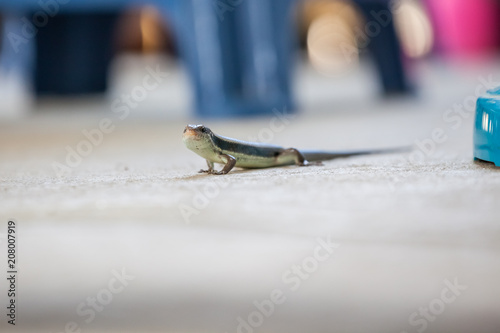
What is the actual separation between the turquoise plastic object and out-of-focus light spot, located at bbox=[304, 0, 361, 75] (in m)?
14.3

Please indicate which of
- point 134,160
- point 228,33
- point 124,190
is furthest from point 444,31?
point 124,190

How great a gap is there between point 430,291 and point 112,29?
8.66 meters

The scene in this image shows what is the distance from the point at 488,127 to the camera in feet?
7.34

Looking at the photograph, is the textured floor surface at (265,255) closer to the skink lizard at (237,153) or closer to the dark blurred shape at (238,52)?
the skink lizard at (237,153)

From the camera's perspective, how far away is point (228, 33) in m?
6.02

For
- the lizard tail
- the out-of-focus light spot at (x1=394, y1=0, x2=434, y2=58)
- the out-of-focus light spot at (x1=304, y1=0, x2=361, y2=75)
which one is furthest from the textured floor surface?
the out-of-focus light spot at (x1=304, y1=0, x2=361, y2=75)

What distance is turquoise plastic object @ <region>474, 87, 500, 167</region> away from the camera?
Result: 7.20 ft

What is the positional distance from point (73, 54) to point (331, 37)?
410 inches

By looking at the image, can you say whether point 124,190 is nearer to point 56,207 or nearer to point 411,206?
point 56,207

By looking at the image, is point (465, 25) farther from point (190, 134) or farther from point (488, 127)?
point (190, 134)

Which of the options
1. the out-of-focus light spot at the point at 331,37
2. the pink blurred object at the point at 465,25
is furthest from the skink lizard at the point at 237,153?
the out-of-focus light spot at the point at 331,37

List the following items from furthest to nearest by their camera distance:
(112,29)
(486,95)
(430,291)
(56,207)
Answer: (112,29), (486,95), (56,207), (430,291)

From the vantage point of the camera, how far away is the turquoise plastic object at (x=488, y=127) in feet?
7.20

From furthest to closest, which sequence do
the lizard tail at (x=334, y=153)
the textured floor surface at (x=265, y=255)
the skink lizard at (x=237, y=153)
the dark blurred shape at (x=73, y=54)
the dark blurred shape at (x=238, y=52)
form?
the dark blurred shape at (x=73, y=54) < the dark blurred shape at (x=238, y=52) < the lizard tail at (x=334, y=153) < the skink lizard at (x=237, y=153) < the textured floor surface at (x=265, y=255)
